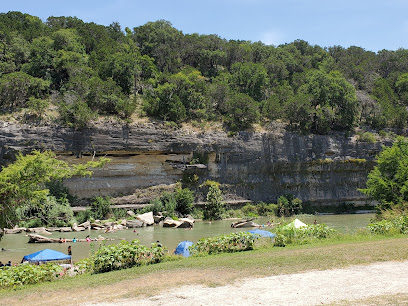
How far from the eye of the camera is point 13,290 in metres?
11.3

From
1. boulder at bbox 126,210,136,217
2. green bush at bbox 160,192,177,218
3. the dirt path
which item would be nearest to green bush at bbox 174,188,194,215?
green bush at bbox 160,192,177,218

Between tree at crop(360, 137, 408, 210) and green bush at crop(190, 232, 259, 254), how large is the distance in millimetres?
14567

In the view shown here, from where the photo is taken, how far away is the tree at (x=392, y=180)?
2675cm

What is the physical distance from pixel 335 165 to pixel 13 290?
4670cm

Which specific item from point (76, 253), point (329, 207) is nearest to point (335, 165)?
point (329, 207)

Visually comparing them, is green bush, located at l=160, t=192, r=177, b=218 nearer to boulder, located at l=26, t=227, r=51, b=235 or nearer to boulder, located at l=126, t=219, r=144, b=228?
boulder, located at l=126, t=219, r=144, b=228

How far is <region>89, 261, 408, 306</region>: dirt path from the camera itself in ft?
27.8

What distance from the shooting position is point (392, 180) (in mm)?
28375

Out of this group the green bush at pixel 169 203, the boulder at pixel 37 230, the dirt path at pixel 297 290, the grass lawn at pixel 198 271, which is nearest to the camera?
the dirt path at pixel 297 290

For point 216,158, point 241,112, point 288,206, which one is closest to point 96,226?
point 216,158

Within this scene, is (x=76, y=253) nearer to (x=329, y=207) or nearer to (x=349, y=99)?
(x=329, y=207)

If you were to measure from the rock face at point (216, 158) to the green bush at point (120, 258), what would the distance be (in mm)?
30928

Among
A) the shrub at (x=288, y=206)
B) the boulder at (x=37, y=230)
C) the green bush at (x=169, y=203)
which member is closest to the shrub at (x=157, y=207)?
the green bush at (x=169, y=203)

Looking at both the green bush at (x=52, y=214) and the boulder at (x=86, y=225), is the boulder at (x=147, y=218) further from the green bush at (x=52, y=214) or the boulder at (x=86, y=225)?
the green bush at (x=52, y=214)
